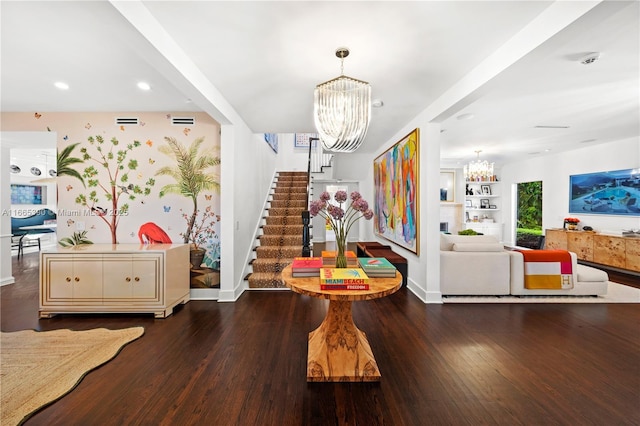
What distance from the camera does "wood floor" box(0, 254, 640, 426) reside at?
5.82ft

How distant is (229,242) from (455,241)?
11.4 ft

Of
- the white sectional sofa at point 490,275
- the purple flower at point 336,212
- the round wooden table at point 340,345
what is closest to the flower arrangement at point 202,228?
the round wooden table at point 340,345

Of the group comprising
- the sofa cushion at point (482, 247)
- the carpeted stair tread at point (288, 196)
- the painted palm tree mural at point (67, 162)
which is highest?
the painted palm tree mural at point (67, 162)

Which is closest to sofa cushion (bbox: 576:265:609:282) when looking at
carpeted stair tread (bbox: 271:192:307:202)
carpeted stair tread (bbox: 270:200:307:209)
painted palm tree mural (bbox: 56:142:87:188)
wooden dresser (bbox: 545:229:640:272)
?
wooden dresser (bbox: 545:229:640:272)

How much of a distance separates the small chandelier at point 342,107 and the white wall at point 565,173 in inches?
272

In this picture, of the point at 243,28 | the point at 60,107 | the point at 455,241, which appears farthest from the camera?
the point at 455,241

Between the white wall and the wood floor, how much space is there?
3955 millimetres

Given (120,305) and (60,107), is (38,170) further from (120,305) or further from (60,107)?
(120,305)

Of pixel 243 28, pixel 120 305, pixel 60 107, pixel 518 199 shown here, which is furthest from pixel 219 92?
pixel 518 199

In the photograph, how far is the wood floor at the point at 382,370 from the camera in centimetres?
177

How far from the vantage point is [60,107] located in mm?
3826

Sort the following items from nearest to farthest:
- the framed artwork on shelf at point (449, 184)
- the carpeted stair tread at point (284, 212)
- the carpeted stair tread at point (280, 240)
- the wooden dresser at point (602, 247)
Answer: the wooden dresser at point (602, 247)
the carpeted stair tread at point (280, 240)
the carpeted stair tread at point (284, 212)
the framed artwork on shelf at point (449, 184)

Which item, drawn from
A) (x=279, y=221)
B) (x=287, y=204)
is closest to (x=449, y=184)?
(x=287, y=204)

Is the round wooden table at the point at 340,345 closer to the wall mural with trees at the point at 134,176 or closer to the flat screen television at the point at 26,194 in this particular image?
the wall mural with trees at the point at 134,176
